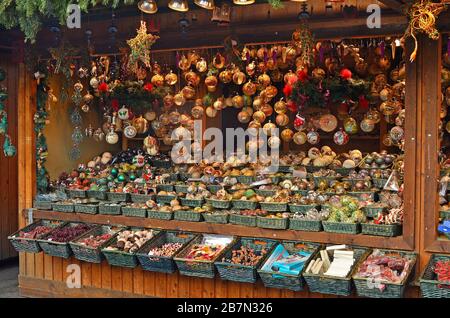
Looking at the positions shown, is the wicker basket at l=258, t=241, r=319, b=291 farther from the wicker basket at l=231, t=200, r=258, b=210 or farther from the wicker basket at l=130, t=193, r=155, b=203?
the wicker basket at l=130, t=193, r=155, b=203

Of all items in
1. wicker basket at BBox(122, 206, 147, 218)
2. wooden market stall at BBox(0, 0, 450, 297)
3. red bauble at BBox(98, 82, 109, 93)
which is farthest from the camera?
red bauble at BBox(98, 82, 109, 93)

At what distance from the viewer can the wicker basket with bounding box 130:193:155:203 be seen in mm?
6449

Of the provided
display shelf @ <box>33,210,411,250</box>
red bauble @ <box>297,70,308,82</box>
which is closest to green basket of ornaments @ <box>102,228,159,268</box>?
display shelf @ <box>33,210,411,250</box>

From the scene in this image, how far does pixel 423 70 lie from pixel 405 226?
129cm

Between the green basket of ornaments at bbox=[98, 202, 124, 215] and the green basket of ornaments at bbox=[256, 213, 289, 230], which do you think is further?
the green basket of ornaments at bbox=[98, 202, 124, 215]

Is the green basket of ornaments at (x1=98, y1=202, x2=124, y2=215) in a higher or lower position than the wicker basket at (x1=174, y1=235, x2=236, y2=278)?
higher

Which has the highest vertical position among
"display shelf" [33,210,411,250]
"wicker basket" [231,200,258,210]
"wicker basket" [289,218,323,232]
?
"wicker basket" [231,200,258,210]

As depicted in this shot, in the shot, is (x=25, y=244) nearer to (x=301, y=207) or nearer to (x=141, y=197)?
(x=141, y=197)

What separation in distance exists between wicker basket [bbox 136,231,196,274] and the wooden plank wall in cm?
314

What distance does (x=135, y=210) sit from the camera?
6246 millimetres

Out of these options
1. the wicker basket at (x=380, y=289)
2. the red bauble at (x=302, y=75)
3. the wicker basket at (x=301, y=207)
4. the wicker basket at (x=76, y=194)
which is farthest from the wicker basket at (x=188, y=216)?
the red bauble at (x=302, y=75)

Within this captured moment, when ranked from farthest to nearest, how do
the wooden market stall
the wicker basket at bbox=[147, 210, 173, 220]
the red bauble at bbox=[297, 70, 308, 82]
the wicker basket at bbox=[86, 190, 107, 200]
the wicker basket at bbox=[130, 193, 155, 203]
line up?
the wicker basket at bbox=[86, 190, 107, 200] → the red bauble at bbox=[297, 70, 308, 82] → the wicker basket at bbox=[130, 193, 155, 203] → the wicker basket at bbox=[147, 210, 173, 220] → the wooden market stall

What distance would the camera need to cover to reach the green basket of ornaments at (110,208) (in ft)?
21.0

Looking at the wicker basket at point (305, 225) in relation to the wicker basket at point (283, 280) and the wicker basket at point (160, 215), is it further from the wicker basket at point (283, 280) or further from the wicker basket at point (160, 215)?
the wicker basket at point (160, 215)
